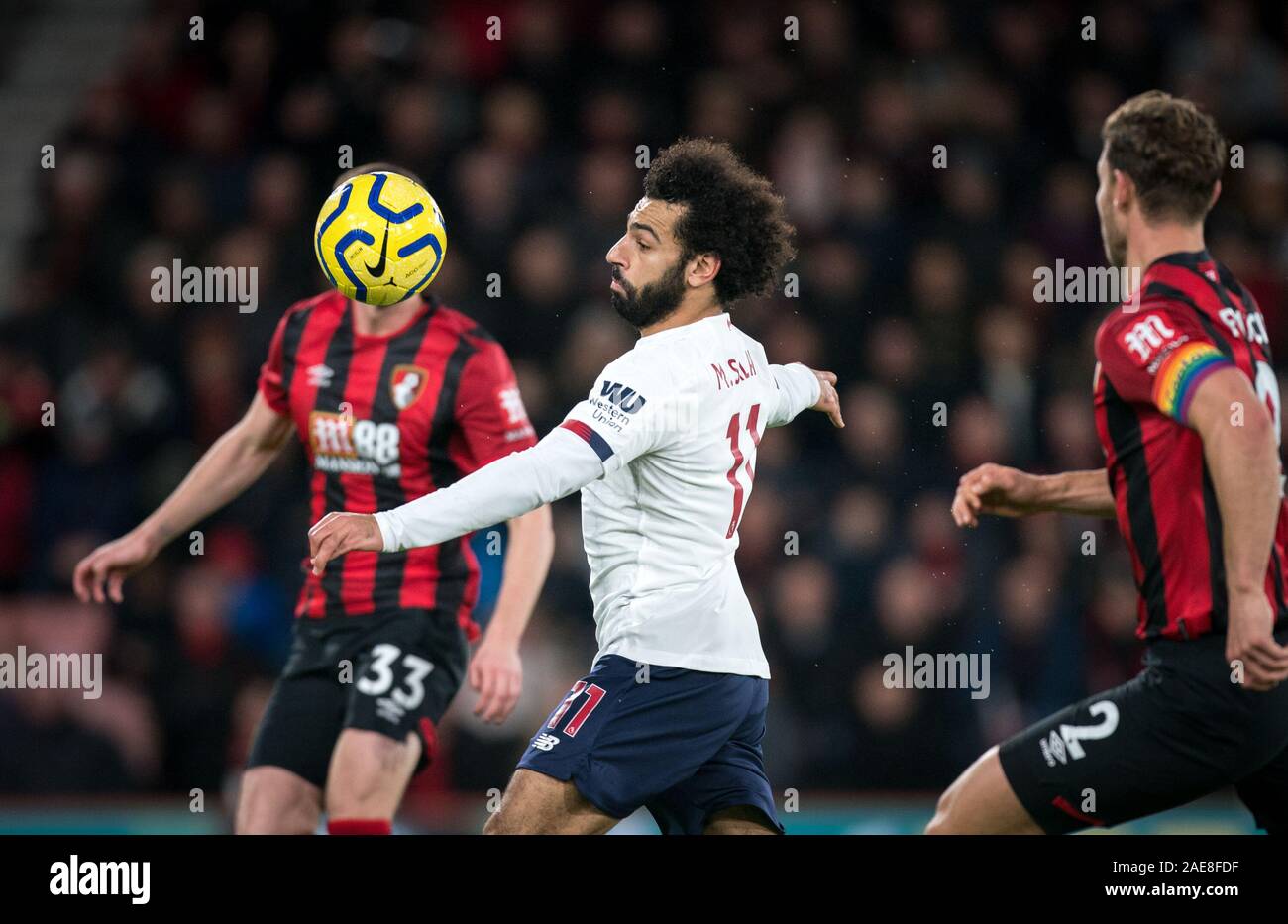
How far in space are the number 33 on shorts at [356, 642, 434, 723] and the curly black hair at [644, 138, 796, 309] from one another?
59.0 inches

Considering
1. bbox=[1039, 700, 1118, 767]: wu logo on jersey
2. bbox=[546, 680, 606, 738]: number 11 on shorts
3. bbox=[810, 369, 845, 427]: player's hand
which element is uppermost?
bbox=[810, 369, 845, 427]: player's hand

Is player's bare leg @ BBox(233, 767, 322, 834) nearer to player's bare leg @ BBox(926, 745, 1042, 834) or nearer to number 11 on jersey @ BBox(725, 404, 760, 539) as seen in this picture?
number 11 on jersey @ BBox(725, 404, 760, 539)

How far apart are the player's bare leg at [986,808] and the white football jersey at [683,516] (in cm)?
60

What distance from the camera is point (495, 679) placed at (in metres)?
4.84

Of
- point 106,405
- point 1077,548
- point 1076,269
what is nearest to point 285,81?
point 106,405

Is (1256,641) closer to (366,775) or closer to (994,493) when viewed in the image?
(994,493)

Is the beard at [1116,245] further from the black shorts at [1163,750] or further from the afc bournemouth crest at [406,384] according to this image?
the afc bournemouth crest at [406,384]

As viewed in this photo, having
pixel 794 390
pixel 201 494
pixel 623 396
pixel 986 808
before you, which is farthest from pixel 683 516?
pixel 201 494

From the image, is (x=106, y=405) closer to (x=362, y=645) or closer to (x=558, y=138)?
(x=558, y=138)

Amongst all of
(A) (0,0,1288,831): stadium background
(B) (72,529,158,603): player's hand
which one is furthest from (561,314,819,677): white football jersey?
(A) (0,0,1288,831): stadium background

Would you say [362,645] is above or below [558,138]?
below

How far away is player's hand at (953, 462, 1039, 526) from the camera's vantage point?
452 centimetres
